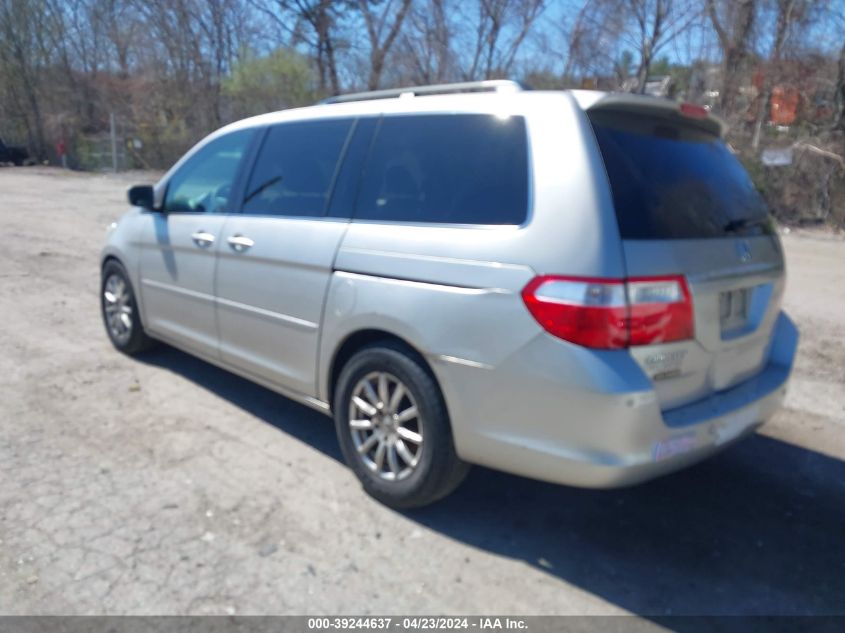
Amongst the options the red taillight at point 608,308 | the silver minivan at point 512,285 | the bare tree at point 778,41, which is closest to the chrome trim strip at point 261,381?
the silver minivan at point 512,285

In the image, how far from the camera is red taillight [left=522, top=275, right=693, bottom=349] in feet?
8.95

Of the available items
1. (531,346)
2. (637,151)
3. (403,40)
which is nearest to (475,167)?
(637,151)

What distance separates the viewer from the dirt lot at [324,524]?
2.95 meters

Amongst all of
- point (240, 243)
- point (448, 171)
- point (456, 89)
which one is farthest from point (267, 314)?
point (456, 89)

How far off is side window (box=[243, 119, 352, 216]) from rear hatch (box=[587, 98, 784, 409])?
5.13 feet

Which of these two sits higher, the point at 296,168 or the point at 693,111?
the point at 693,111

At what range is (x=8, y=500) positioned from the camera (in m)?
3.53

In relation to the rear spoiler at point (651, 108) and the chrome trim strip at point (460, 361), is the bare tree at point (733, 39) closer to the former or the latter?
the rear spoiler at point (651, 108)

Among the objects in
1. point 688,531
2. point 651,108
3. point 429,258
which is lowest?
point 688,531

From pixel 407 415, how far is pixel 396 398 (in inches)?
4.1

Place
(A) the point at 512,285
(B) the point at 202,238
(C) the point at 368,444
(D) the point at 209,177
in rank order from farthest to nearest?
(D) the point at 209,177 < (B) the point at 202,238 < (C) the point at 368,444 < (A) the point at 512,285

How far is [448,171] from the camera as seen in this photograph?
3.38 metres

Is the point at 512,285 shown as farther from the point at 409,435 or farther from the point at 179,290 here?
the point at 179,290

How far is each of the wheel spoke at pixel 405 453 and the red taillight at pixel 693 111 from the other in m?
2.07
